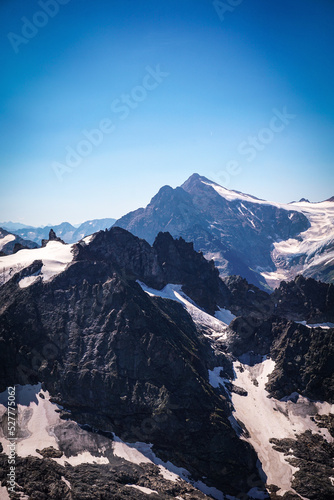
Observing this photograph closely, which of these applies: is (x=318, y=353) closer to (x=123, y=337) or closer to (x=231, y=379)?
(x=231, y=379)

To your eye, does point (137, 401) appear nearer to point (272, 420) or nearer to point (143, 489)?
point (143, 489)

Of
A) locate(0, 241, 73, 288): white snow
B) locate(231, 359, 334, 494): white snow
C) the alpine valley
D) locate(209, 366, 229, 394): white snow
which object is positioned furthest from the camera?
locate(0, 241, 73, 288): white snow

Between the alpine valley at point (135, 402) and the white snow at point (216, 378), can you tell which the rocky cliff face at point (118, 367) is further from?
the white snow at point (216, 378)

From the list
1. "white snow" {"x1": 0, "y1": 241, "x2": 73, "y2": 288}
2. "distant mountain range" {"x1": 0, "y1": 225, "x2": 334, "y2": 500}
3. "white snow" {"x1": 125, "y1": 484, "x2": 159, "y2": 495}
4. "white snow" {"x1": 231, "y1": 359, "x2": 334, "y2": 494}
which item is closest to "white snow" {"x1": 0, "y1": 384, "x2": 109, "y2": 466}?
"distant mountain range" {"x1": 0, "y1": 225, "x2": 334, "y2": 500}

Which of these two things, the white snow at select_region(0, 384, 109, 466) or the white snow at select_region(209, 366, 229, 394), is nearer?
the white snow at select_region(0, 384, 109, 466)

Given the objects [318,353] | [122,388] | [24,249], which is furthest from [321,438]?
[24,249]

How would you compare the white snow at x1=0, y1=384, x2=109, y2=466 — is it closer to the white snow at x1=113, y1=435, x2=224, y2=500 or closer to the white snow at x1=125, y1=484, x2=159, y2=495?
the white snow at x1=113, y1=435, x2=224, y2=500

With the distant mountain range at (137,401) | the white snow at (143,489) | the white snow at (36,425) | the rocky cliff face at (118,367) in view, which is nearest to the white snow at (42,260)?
the distant mountain range at (137,401)

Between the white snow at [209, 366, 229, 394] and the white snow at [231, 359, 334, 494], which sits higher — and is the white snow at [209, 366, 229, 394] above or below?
above
